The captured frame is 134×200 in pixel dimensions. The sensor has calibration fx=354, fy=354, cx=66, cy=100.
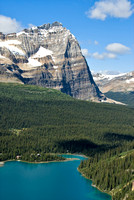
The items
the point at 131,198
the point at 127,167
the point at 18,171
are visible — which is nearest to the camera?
the point at 131,198

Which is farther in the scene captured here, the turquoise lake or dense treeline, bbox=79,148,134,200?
the turquoise lake

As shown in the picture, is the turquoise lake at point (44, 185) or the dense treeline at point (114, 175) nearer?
the dense treeline at point (114, 175)

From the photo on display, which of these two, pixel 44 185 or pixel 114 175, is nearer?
pixel 114 175

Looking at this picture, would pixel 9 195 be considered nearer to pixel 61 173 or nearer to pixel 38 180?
pixel 38 180

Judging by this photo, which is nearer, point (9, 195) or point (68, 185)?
point (9, 195)

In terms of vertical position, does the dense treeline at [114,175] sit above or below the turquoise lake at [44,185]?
above

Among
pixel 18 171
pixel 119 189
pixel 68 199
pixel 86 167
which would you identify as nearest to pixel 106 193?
pixel 119 189

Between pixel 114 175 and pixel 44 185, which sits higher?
pixel 114 175

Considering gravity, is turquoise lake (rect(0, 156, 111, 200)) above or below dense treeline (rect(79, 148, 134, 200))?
below
